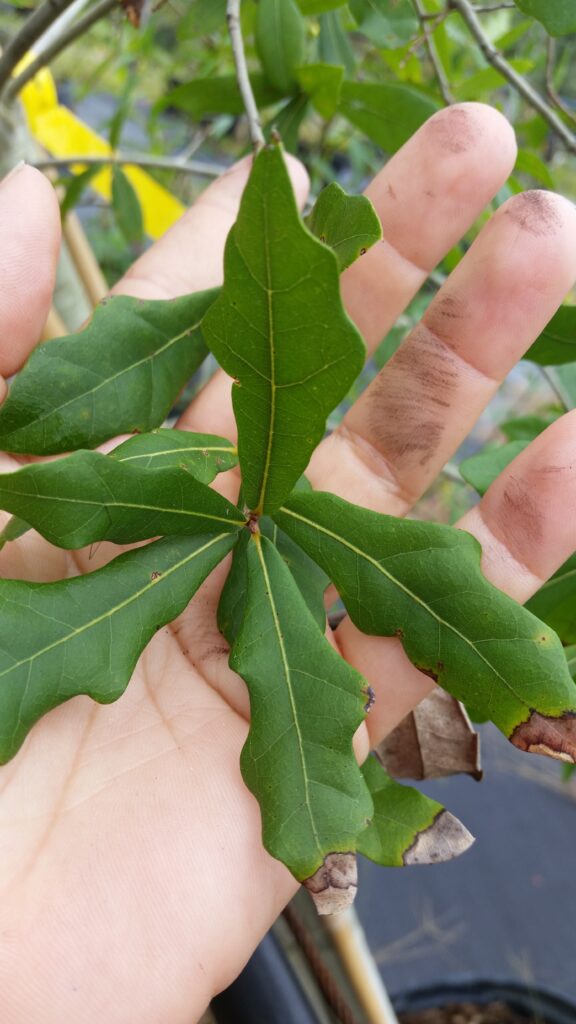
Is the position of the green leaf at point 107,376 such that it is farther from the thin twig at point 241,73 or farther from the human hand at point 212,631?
the thin twig at point 241,73

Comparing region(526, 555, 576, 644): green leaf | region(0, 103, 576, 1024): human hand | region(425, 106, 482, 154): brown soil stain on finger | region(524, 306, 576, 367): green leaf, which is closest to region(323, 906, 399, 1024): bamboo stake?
region(0, 103, 576, 1024): human hand

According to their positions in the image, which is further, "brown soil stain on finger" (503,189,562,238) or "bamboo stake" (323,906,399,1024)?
"bamboo stake" (323,906,399,1024)

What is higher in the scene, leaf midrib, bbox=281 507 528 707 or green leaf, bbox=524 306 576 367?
green leaf, bbox=524 306 576 367

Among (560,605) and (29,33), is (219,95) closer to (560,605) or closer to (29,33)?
(29,33)

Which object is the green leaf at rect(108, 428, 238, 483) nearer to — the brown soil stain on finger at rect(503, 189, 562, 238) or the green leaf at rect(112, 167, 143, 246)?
the brown soil stain on finger at rect(503, 189, 562, 238)

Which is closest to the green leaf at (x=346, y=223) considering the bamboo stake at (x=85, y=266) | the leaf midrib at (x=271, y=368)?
the leaf midrib at (x=271, y=368)
